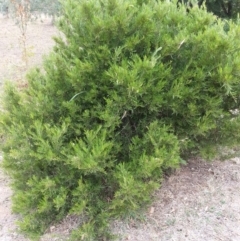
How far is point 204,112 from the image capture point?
249 centimetres

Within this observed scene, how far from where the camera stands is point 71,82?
2.36 meters

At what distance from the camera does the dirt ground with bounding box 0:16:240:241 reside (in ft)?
8.52

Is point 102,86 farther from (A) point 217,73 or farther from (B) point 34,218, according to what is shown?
(B) point 34,218

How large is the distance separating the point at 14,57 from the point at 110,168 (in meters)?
6.24

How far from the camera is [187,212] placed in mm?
2730

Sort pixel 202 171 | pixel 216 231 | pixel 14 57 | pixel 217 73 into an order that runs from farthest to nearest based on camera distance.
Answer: pixel 14 57
pixel 202 171
pixel 216 231
pixel 217 73

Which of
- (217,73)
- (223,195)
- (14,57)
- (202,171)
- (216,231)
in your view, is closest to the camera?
(217,73)

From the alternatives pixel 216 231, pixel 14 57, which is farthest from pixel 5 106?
pixel 14 57

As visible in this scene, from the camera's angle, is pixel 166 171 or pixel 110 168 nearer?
pixel 110 168

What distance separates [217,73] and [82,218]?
1.43m

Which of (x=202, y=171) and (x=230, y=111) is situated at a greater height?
(x=230, y=111)

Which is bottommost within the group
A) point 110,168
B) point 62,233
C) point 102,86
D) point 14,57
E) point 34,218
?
point 14,57

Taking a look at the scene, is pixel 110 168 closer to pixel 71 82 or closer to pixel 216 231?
pixel 71 82

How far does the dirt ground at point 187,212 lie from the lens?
8.52ft
